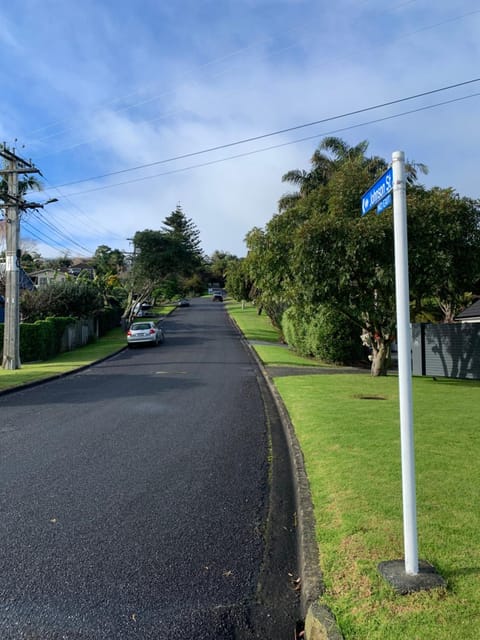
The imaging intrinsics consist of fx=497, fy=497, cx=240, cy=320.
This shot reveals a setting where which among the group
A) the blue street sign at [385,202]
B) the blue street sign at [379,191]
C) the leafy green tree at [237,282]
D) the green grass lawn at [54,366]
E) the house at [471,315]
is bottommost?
the green grass lawn at [54,366]

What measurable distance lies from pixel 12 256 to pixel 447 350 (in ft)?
58.3

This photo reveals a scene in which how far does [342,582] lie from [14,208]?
2101 cm

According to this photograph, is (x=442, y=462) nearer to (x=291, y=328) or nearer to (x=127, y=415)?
(x=127, y=415)

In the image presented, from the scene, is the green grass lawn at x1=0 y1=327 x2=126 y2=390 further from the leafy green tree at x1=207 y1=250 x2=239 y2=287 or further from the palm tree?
the leafy green tree at x1=207 y1=250 x2=239 y2=287

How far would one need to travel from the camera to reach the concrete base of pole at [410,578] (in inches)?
124

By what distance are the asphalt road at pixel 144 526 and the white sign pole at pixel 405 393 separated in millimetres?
931

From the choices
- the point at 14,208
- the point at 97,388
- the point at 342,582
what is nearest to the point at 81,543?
the point at 342,582

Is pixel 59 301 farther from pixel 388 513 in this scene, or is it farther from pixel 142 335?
pixel 388 513

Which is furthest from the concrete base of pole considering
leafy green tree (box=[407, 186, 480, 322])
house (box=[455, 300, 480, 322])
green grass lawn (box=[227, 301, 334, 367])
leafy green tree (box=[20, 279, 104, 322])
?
leafy green tree (box=[20, 279, 104, 322])

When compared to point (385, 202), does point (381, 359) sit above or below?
below

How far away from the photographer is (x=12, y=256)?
2041 cm

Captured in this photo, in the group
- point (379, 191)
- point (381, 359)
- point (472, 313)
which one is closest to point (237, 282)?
point (472, 313)

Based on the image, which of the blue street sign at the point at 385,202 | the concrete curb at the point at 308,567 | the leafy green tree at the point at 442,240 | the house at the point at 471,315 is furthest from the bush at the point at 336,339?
the blue street sign at the point at 385,202

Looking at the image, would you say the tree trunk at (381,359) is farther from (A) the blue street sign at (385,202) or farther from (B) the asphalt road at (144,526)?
(A) the blue street sign at (385,202)
